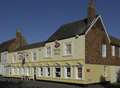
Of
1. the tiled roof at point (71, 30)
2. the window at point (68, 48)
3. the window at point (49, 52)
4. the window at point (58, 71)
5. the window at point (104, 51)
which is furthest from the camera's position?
the window at point (49, 52)

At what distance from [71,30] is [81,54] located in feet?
16.0

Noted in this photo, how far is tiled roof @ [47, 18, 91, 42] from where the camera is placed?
1321 inches

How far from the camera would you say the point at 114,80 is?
37750 millimetres

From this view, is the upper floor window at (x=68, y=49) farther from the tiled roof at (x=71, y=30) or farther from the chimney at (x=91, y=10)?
the chimney at (x=91, y=10)

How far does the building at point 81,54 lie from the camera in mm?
32531

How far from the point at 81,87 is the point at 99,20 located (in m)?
10.3

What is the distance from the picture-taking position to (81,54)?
32.4 m

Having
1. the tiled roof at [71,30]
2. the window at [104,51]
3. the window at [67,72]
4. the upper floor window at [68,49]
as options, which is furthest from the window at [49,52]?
the window at [104,51]

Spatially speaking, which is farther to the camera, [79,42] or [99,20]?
[99,20]

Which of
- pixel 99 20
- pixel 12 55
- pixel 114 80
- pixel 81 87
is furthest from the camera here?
pixel 12 55

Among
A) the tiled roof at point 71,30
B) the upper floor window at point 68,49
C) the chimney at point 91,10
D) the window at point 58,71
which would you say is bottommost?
the window at point 58,71

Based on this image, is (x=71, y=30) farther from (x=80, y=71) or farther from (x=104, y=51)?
(x=80, y=71)

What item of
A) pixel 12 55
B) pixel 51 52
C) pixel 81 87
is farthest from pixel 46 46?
pixel 12 55

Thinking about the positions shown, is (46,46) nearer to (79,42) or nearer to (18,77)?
(79,42)
